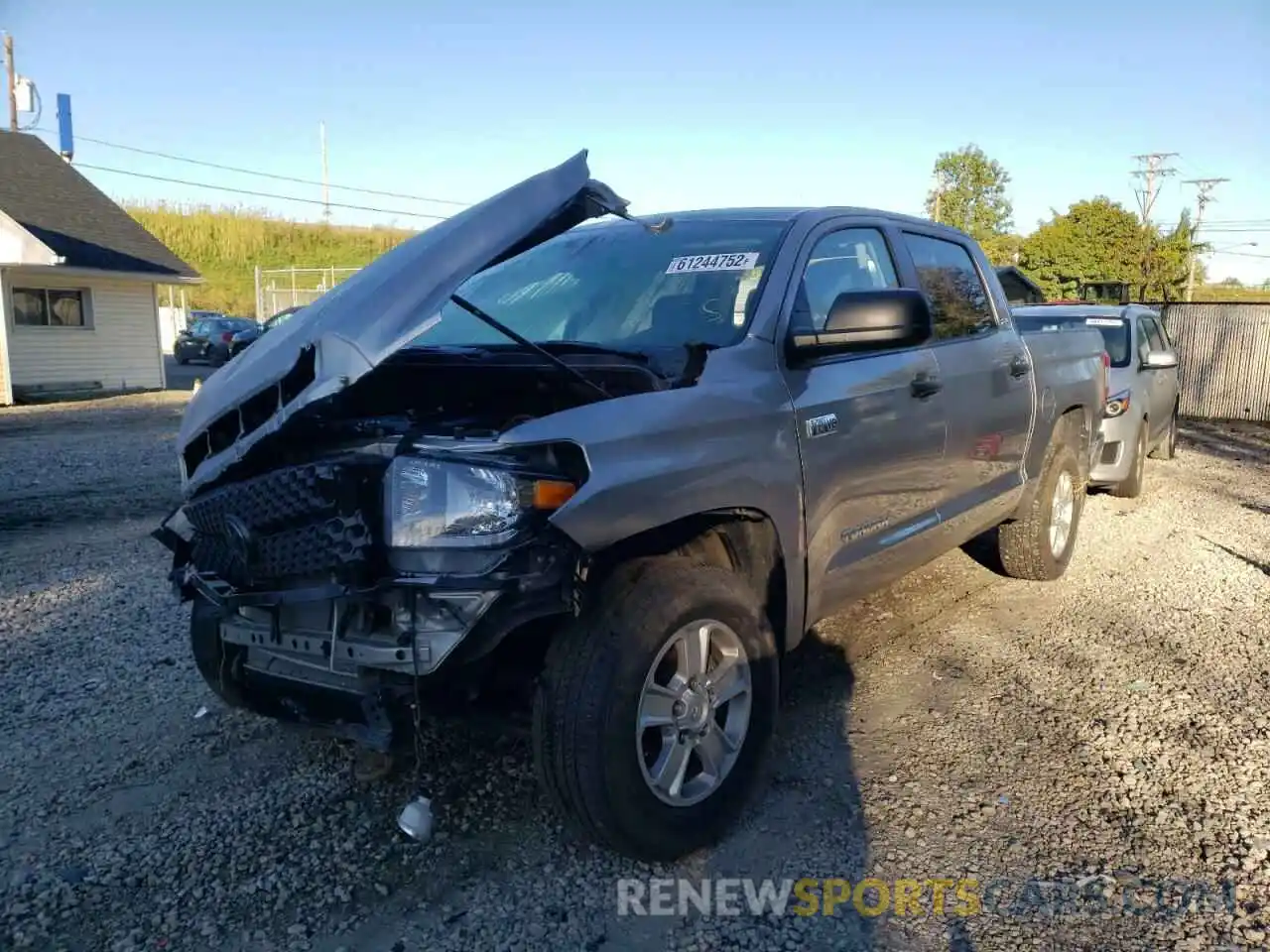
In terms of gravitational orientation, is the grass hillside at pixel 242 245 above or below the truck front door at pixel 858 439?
above

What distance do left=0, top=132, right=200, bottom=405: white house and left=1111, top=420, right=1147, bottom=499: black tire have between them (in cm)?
1833

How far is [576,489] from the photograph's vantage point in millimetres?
2689

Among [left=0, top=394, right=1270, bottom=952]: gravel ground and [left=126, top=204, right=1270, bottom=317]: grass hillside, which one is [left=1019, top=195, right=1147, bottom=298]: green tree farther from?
[left=0, top=394, right=1270, bottom=952]: gravel ground

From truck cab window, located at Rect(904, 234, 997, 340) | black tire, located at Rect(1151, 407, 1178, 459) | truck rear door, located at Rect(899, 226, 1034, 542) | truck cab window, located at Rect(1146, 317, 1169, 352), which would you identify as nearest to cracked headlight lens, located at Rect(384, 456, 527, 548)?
truck rear door, located at Rect(899, 226, 1034, 542)

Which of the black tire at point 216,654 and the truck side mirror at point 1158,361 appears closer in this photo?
the black tire at point 216,654

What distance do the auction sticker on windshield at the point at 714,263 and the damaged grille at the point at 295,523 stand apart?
169 cm

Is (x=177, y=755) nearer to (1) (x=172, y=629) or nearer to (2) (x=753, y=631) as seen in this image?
(1) (x=172, y=629)

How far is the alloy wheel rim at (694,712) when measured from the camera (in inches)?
115

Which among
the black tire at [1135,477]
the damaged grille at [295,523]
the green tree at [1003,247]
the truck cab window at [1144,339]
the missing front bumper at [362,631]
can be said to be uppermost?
the green tree at [1003,247]

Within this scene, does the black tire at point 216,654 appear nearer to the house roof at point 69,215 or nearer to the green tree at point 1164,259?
the house roof at point 69,215

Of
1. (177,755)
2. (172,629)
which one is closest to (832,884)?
(177,755)

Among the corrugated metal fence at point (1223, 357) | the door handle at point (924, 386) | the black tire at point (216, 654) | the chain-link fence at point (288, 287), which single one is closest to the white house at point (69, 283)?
the chain-link fence at point (288, 287)

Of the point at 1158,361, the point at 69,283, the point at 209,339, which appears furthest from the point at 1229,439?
the point at 209,339

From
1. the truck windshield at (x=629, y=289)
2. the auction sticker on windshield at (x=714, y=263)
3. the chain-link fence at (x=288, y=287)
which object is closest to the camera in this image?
the truck windshield at (x=629, y=289)
